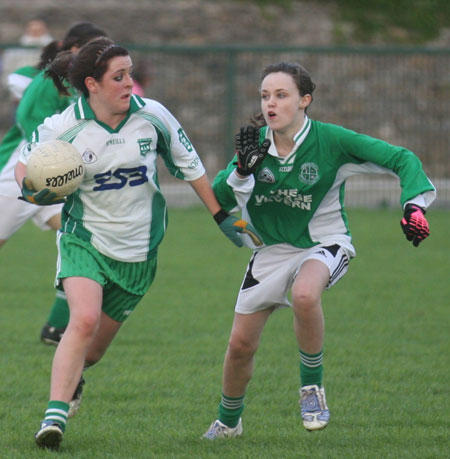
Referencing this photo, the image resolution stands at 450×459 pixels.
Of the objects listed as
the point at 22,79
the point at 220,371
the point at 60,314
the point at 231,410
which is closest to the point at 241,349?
the point at 231,410

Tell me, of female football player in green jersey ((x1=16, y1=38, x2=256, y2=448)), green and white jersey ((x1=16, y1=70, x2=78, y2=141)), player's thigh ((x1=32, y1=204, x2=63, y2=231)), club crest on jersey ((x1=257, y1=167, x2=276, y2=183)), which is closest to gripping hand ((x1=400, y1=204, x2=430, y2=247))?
club crest on jersey ((x1=257, y1=167, x2=276, y2=183))

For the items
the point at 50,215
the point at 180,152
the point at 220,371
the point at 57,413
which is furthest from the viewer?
the point at 50,215

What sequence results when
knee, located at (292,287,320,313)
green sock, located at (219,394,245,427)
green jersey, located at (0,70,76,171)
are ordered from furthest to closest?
green jersey, located at (0,70,76,171) → green sock, located at (219,394,245,427) → knee, located at (292,287,320,313)

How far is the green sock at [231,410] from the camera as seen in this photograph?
5012mm

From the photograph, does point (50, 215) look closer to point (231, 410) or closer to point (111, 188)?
point (111, 188)

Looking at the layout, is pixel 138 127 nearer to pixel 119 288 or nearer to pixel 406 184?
pixel 119 288

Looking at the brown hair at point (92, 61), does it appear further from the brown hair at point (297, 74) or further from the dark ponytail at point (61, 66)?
the brown hair at point (297, 74)

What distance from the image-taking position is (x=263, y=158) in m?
4.86

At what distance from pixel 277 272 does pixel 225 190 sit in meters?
0.49

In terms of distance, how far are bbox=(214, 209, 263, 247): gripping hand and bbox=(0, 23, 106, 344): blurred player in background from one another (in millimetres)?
1926

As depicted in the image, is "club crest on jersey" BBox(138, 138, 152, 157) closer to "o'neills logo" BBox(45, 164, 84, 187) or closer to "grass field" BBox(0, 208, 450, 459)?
"o'neills logo" BBox(45, 164, 84, 187)

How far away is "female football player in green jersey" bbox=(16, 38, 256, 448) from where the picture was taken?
4883 mm

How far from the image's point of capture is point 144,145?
4.98 m

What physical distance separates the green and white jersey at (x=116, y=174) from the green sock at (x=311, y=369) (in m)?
0.96
